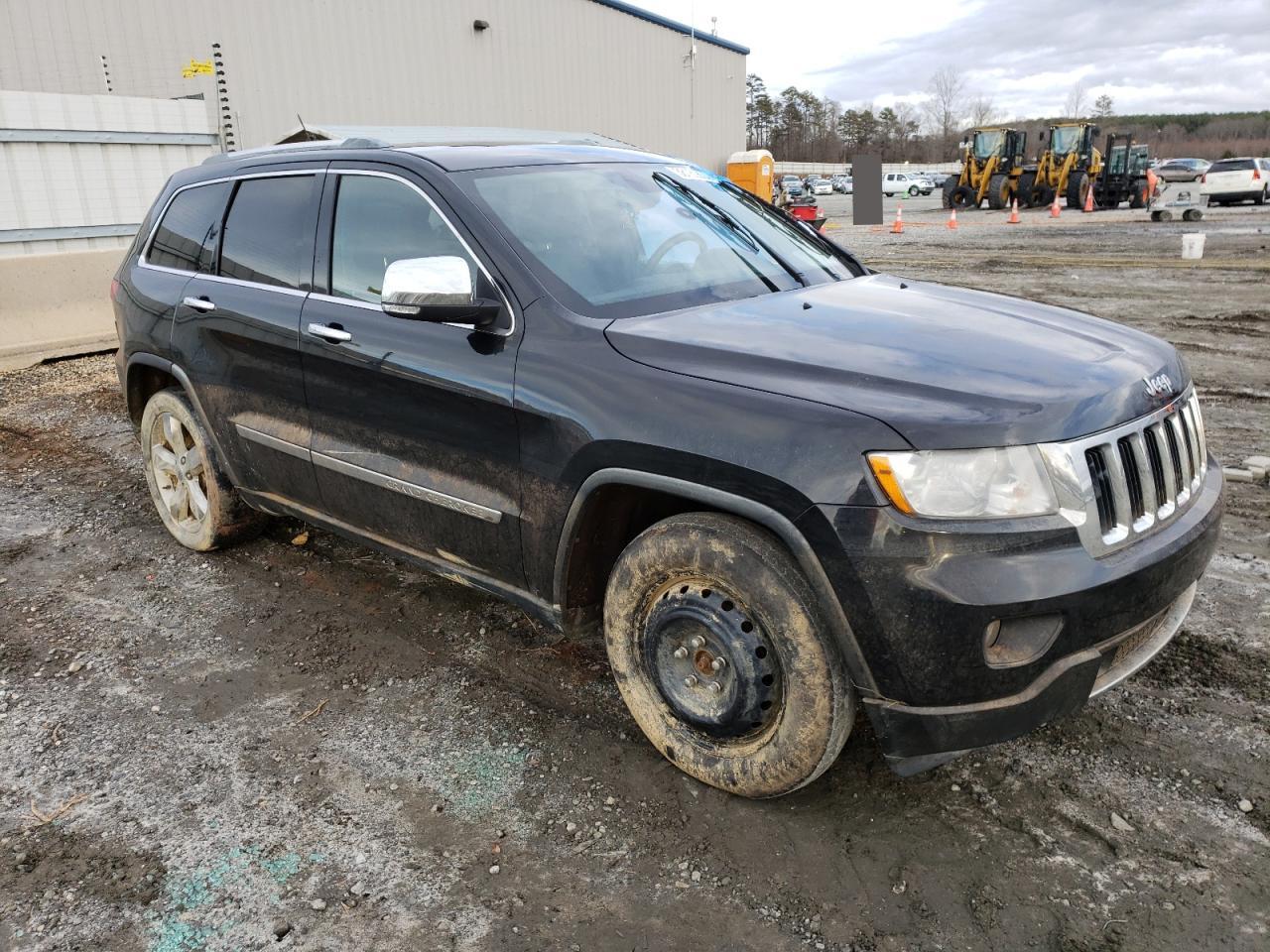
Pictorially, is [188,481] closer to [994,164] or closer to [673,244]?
[673,244]

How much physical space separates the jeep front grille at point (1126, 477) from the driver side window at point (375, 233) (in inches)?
77.8

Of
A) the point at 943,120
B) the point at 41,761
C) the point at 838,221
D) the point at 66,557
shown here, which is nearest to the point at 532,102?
the point at 838,221

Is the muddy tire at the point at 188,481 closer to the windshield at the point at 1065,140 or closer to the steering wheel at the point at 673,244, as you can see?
the steering wheel at the point at 673,244

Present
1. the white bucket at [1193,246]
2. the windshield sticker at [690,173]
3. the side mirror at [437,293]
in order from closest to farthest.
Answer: the side mirror at [437,293] → the windshield sticker at [690,173] → the white bucket at [1193,246]

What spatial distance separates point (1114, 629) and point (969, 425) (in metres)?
0.65

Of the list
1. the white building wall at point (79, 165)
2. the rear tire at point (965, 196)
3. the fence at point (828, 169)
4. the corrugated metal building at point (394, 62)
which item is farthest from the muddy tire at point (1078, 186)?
the fence at point (828, 169)

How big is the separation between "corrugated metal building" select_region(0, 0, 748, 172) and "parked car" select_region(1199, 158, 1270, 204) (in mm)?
16051

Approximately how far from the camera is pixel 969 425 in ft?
7.38

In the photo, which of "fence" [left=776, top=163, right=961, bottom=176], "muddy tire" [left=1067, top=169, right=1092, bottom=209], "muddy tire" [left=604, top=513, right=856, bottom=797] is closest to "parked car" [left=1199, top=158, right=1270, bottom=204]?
"muddy tire" [left=1067, top=169, right=1092, bottom=209]

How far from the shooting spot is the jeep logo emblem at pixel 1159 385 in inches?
103

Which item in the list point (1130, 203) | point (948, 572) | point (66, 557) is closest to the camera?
point (948, 572)

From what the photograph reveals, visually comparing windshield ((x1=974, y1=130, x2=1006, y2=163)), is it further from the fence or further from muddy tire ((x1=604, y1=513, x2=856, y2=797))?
the fence

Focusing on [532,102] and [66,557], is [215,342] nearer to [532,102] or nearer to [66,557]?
[66,557]

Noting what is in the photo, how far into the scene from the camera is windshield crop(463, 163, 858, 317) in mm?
3061
